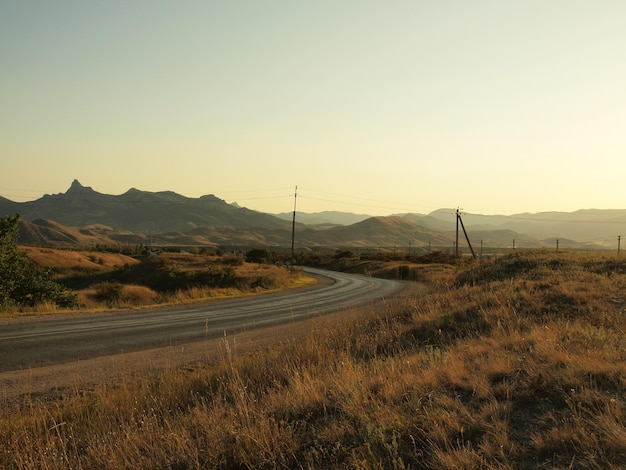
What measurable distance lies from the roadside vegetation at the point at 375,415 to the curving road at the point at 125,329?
4.04 metres

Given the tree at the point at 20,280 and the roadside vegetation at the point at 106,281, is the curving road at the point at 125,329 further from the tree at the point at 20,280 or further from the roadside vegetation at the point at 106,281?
the tree at the point at 20,280

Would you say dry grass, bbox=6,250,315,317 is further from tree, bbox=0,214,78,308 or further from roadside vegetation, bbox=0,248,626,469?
roadside vegetation, bbox=0,248,626,469

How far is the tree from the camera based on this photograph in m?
20.0

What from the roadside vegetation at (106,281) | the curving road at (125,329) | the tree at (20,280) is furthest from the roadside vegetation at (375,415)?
the tree at (20,280)

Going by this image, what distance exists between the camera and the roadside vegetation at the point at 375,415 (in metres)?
3.72

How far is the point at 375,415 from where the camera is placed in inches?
174

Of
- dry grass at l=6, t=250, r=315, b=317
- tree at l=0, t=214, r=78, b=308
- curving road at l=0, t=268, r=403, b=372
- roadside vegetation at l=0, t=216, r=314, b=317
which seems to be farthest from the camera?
dry grass at l=6, t=250, r=315, b=317

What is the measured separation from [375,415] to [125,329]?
12421 millimetres

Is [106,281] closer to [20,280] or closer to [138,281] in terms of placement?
A: [138,281]

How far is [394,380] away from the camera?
548cm

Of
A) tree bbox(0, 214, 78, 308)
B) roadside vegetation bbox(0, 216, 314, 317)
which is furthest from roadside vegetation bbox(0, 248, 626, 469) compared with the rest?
tree bbox(0, 214, 78, 308)

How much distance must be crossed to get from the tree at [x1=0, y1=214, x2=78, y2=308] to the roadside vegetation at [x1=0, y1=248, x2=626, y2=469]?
15.1m

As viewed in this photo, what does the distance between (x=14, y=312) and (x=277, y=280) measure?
1918cm

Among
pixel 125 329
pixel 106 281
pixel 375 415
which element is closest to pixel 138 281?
pixel 106 281
